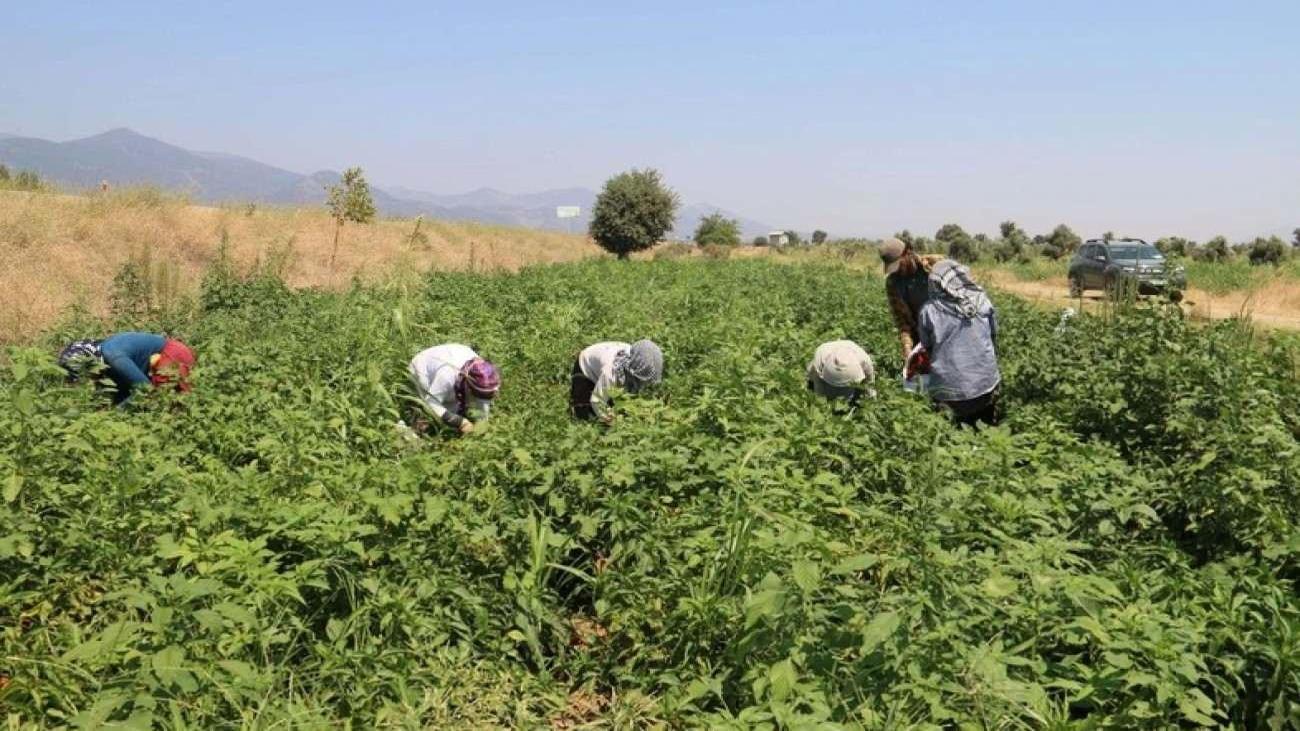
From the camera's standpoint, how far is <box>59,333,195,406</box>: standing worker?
471 centimetres

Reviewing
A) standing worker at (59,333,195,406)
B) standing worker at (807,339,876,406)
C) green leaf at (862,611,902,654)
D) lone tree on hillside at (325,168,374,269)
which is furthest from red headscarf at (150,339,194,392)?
lone tree on hillside at (325,168,374,269)

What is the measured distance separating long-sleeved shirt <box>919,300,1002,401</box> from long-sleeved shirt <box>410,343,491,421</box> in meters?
2.79

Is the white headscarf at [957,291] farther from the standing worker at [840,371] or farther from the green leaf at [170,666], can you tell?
the green leaf at [170,666]

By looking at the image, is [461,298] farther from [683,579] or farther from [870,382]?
[683,579]

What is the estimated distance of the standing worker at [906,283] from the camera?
600cm

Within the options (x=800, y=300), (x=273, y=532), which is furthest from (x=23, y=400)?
(x=800, y=300)

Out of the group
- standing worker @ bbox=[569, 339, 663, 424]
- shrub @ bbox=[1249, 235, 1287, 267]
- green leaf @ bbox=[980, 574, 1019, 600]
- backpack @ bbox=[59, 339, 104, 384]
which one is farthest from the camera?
shrub @ bbox=[1249, 235, 1287, 267]

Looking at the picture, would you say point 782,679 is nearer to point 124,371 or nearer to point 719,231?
point 124,371

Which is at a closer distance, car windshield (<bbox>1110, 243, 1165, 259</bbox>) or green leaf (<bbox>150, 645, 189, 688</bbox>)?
green leaf (<bbox>150, 645, 189, 688</bbox>)

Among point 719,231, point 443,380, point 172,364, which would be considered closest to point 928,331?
point 443,380

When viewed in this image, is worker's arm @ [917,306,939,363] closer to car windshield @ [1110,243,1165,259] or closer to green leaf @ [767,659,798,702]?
green leaf @ [767,659,798,702]

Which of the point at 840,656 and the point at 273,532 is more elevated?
the point at 273,532

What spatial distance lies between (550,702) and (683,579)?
2.05 ft

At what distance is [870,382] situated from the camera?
15.1ft
